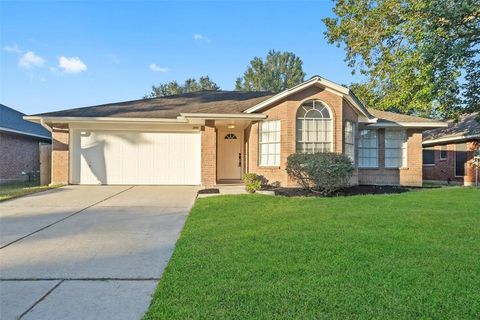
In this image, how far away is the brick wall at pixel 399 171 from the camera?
51.8 ft

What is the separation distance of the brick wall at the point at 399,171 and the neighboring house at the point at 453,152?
5546 millimetres

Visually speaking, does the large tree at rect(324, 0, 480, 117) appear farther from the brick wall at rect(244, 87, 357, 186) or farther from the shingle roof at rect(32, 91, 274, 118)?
the shingle roof at rect(32, 91, 274, 118)

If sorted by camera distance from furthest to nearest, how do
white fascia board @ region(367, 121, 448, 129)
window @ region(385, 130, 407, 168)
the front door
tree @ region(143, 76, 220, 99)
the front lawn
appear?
tree @ region(143, 76, 220, 99) < the front door < window @ region(385, 130, 407, 168) < white fascia board @ region(367, 121, 448, 129) < the front lawn

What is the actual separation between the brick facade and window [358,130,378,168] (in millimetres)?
7997

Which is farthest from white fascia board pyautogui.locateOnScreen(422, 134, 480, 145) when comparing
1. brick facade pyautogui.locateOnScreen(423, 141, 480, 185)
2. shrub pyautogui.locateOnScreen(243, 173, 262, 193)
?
shrub pyautogui.locateOnScreen(243, 173, 262, 193)

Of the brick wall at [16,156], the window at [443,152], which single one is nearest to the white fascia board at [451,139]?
the window at [443,152]

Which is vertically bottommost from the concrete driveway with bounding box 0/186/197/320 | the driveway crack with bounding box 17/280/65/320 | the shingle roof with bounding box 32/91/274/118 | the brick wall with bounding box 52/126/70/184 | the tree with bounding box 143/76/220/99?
the driveway crack with bounding box 17/280/65/320

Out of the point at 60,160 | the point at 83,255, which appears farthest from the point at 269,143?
the point at 83,255

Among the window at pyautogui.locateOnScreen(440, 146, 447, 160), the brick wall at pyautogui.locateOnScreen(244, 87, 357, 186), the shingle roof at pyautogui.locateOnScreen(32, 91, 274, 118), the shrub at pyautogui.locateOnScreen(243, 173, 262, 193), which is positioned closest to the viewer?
the shrub at pyautogui.locateOnScreen(243, 173, 262, 193)

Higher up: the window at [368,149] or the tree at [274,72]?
the tree at [274,72]

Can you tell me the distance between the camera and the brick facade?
19.9 metres

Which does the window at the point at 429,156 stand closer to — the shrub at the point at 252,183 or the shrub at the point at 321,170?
the shrub at the point at 321,170

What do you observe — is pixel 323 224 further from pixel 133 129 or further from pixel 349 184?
pixel 133 129

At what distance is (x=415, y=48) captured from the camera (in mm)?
12539
